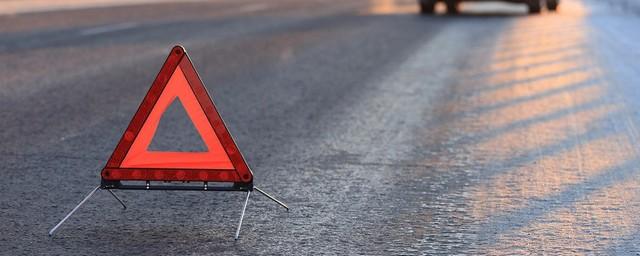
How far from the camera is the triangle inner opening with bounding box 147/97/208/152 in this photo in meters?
8.11

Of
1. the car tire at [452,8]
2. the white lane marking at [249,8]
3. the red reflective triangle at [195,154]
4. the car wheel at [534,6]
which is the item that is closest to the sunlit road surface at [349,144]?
the red reflective triangle at [195,154]

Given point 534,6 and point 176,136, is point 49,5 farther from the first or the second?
point 176,136

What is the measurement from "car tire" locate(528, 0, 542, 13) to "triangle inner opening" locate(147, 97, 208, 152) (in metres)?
19.3

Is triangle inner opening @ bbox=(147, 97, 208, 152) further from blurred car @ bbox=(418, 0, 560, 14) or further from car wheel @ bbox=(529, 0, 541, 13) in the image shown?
car wheel @ bbox=(529, 0, 541, 13)

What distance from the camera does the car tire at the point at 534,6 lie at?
2809 centimetres

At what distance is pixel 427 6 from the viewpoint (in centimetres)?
2831

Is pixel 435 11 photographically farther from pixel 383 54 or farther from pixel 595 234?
pixel 595 234

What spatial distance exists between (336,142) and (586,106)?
290 cm

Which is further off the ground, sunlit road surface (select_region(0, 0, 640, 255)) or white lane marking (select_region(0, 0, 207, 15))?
sunlit road surface (select_region(0, 0, 640, 255))

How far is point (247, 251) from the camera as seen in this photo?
17.5 ft

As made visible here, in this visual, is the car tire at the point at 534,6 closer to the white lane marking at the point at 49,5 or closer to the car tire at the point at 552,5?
the car tire at the point at 552,5

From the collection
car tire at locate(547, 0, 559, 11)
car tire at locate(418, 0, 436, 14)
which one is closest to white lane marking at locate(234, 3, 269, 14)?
car tire at locate(418, 0, 436, 14)

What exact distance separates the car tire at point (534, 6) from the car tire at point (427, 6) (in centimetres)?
205

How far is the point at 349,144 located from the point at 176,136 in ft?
3.67
